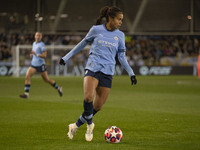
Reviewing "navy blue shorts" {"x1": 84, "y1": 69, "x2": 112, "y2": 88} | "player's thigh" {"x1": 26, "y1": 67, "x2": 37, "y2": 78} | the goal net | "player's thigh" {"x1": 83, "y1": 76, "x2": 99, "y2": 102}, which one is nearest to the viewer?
"player's thigh" {"x1": 83, "y1": 76, "x2": 99, "y2": 102}

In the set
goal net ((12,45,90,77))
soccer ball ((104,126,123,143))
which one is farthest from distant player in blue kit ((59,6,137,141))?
goal net ((12,45,90,77))

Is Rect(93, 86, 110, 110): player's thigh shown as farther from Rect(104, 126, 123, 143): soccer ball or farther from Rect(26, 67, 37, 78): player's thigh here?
Rect(26, 67, 37, 78): player's thigh

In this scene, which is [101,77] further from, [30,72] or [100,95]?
[30,72]

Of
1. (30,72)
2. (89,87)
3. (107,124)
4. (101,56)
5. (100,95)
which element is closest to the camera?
(89,87)

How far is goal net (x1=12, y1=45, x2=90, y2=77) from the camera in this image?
116 ft

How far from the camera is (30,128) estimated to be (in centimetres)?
907

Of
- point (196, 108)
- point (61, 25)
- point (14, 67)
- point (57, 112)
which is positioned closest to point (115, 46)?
point (57, 112)

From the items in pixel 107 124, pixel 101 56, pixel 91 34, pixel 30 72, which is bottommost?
pixel 107 124

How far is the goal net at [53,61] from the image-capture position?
116 ft

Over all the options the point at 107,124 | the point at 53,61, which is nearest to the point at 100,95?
the point at 107,124

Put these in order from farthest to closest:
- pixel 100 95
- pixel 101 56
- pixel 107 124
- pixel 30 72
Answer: pixel 30 72 → pixel 107 124 → pixel 100 95 → pixel 101 56

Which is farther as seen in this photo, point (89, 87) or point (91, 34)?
point (91, 34)

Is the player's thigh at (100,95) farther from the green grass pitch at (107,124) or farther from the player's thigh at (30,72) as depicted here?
the player's thigh at (30,72)

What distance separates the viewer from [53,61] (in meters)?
36.8
